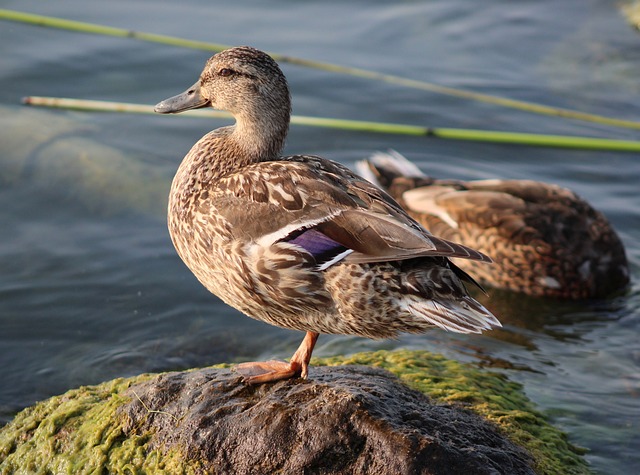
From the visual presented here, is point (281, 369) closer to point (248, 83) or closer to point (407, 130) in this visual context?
point (248, 83)

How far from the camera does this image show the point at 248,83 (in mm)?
4578

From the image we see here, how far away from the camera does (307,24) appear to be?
10617mm

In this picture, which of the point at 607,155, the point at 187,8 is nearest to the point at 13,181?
the point at 187,8

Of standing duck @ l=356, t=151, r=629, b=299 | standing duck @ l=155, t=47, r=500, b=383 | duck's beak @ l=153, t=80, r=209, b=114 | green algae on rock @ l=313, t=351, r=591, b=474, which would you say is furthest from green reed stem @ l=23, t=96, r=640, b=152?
standing duck @ l=155, t=47, r=500, b=383

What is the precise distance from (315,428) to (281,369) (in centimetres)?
59

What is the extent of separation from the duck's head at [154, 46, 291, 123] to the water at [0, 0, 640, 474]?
6.41 feet

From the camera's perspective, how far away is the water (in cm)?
603

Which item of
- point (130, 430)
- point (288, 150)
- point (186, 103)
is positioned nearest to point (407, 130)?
point (288, 150)

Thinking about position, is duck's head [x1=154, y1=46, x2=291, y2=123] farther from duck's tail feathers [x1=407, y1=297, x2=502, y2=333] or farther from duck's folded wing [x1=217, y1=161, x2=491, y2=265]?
duck's tail feathers [x1=407, y1=297, x2=502, y2=333]

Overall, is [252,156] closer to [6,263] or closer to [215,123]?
[6,263]

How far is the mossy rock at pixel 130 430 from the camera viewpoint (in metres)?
4.04

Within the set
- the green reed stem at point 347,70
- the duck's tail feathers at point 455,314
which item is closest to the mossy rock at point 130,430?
the duck's tail feathers at point 455,314

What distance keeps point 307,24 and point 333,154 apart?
249cm

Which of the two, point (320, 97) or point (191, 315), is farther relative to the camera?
point (320, 97)
